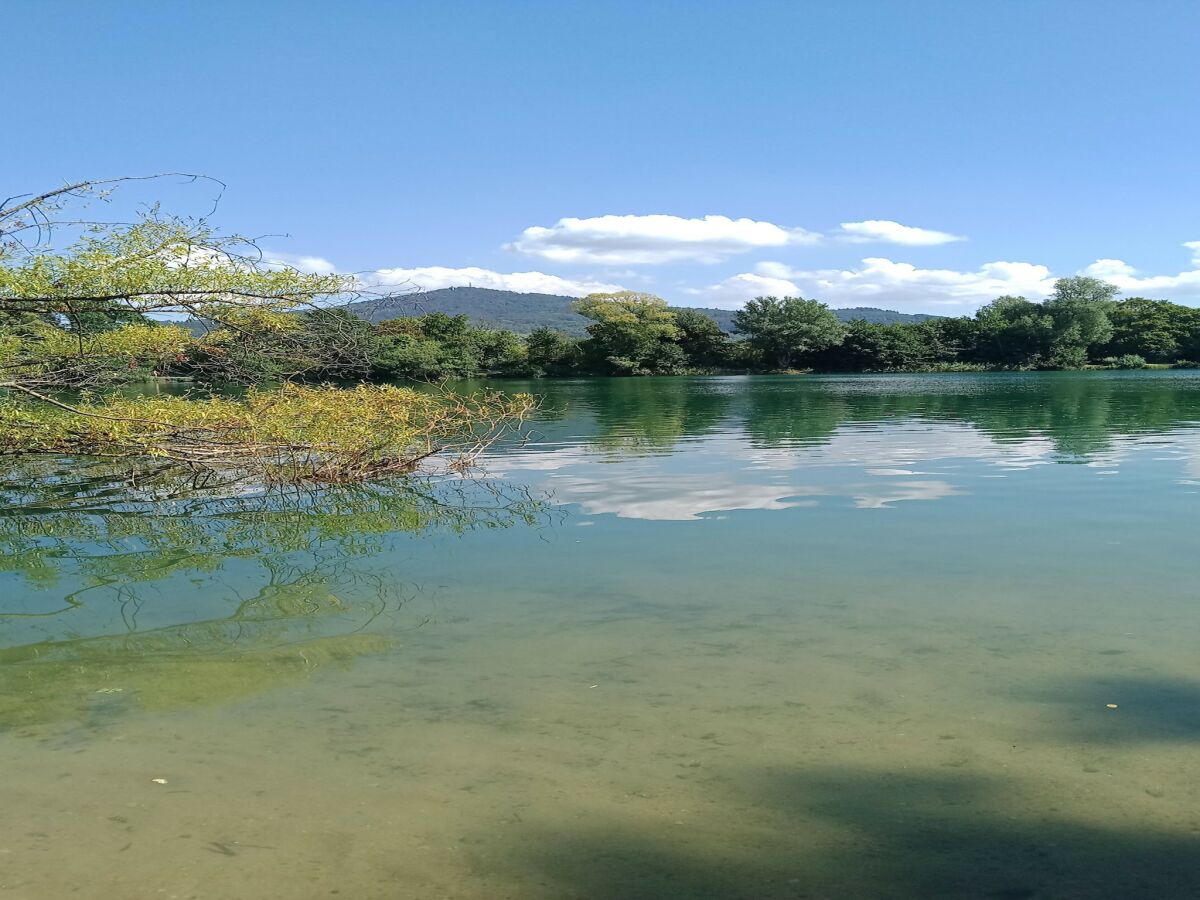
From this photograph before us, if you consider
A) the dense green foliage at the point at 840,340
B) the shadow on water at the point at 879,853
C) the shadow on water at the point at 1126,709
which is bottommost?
the shadow on water at the point at 879,853

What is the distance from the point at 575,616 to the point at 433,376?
80.9m

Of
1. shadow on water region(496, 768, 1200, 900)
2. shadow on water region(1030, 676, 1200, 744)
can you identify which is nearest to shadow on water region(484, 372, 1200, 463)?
shadow on water region(1030, 676, 1200, 744)

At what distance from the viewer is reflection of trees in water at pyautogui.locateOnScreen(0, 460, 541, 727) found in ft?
25.1

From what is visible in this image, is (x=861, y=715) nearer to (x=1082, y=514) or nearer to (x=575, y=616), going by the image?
(x=575, y=616)

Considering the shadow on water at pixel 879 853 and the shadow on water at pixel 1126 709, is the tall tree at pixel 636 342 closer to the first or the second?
the shadow on water at pixel 1126 709

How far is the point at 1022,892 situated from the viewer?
4.46m

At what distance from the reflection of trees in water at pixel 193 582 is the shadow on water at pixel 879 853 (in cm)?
370

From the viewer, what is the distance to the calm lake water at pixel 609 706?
189 inches

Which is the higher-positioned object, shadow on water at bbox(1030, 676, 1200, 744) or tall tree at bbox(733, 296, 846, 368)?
tall tree at bbox(733, 296, 846, 368)

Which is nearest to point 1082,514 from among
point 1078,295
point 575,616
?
point 575,616

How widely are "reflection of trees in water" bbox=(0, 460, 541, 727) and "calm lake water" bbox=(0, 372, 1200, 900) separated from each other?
6 cm

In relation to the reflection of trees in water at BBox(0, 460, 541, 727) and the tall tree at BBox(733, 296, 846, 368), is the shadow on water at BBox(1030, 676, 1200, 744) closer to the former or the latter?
the reflection of trees in water at BBox(0, 460, 541, 727)

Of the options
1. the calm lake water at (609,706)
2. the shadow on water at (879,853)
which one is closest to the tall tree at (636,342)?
the calm lake water at (609,706)

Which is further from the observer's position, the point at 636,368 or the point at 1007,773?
the point at 636,368
